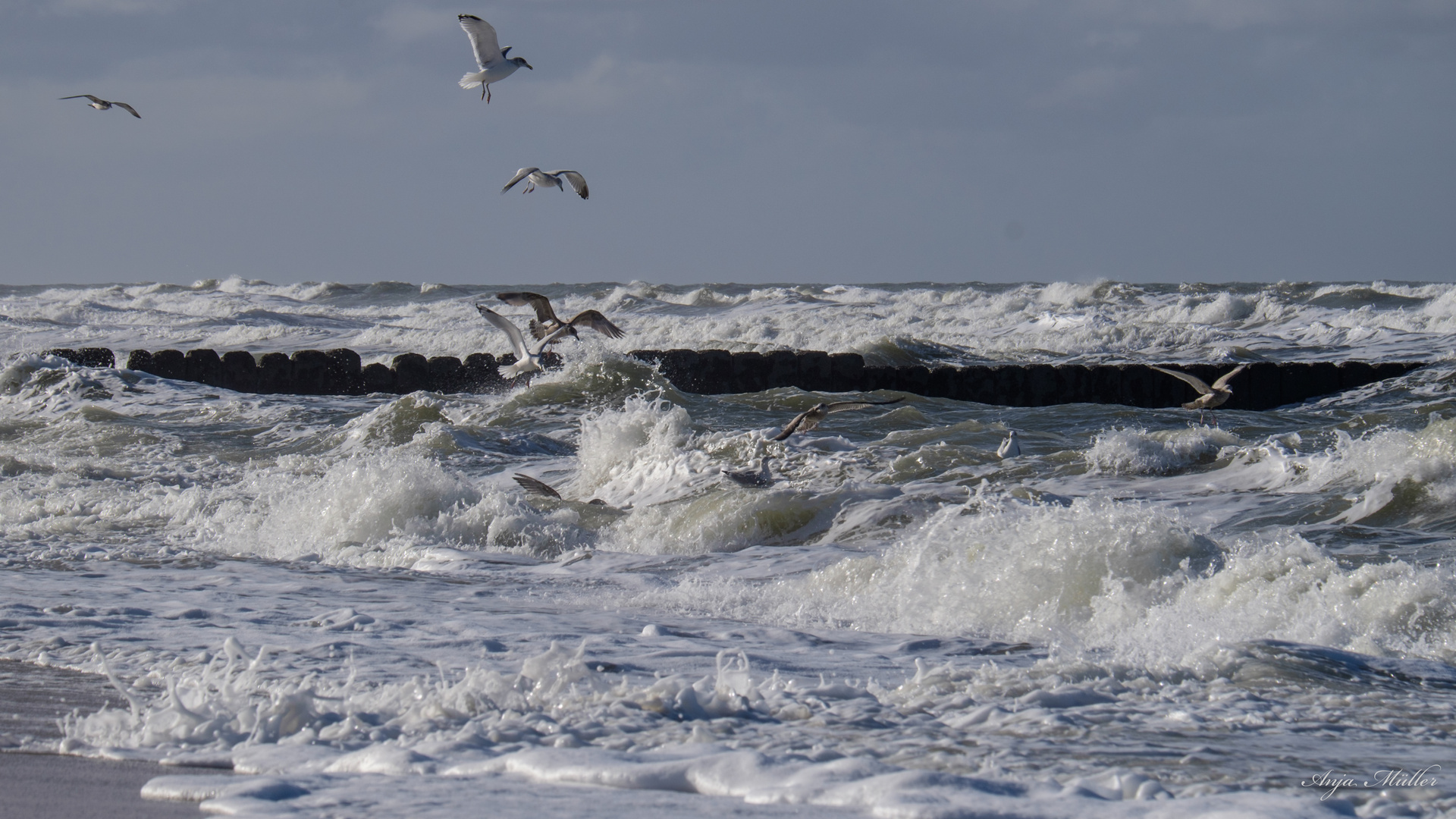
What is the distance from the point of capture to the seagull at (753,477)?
8188mm

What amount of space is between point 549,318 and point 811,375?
4167 mm

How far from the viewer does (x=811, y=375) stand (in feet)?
48.6

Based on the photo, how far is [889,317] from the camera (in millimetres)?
27391

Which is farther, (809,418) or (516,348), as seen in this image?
(516,348)

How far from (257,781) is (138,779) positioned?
0.29 metres

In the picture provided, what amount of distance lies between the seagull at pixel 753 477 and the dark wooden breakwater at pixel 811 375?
236 inches

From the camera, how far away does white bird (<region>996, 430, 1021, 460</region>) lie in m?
8.43

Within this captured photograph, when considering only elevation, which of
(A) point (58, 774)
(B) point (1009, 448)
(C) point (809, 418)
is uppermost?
(C) point (809, 418)

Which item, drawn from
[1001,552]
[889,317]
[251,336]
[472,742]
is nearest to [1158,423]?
[1001,552]

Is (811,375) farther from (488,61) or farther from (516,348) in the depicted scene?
(488,61)

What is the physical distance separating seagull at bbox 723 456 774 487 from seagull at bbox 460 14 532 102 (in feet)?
13.7

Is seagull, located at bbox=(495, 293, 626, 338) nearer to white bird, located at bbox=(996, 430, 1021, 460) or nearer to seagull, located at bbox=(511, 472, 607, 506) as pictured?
seagull, located at bbox=(511, 472, 607, 506)

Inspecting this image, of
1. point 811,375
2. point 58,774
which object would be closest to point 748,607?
point 58,774

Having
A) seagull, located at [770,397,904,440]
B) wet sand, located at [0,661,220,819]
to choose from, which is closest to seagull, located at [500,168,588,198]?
seagull, located at [770,397,904,440]
